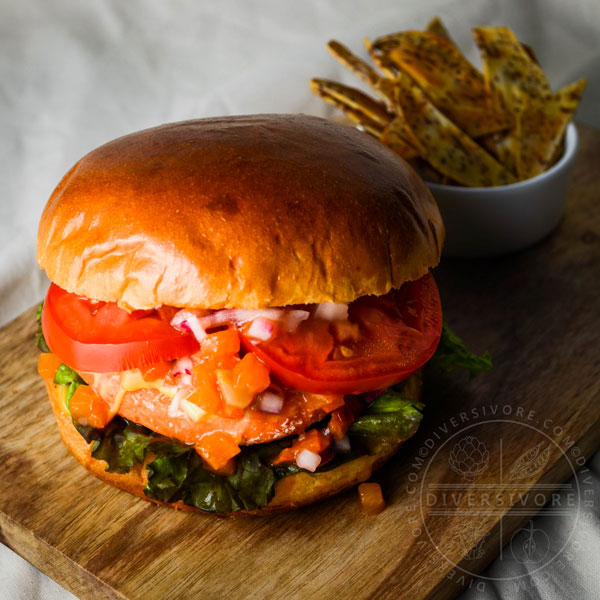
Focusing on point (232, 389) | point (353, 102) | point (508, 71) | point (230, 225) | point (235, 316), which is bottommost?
point (508, 71)

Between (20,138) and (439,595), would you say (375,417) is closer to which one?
(439,595)

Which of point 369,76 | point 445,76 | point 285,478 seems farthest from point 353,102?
point 285,478

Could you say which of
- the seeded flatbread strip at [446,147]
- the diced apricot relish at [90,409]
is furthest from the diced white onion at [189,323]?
the seeded flatbread strip at [446,147]

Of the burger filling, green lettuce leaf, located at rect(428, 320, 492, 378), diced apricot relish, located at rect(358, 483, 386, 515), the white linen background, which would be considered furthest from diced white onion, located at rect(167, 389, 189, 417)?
the white linen background

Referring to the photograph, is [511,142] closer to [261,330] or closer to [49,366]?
[261,330]

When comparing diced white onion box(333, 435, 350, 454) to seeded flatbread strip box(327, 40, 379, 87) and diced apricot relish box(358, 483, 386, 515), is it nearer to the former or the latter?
diced apricot relish box(358, 483, 386, 515)

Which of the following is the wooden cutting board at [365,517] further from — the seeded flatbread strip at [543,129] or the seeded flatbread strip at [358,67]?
the seeded flatbread strip at [358,67]
